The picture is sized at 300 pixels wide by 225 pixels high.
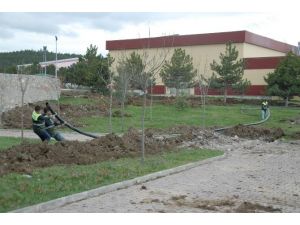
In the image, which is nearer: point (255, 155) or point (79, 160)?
point (79, 160)

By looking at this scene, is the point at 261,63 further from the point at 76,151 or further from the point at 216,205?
the point at 216,205

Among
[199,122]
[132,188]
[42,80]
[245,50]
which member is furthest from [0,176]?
[245,50]

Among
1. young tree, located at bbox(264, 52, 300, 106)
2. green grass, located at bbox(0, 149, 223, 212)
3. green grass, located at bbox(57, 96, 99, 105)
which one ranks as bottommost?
green grass, located at bbox(0, 149, 223, 212)

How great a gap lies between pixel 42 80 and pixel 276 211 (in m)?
26.5

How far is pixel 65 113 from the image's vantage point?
28.1m

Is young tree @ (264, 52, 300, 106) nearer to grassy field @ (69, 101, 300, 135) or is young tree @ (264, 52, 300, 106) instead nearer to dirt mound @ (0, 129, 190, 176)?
grassy field @ (69, 101, 300, 135)

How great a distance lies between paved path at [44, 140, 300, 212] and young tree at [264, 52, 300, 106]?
30.6 m

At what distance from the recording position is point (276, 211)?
7906 millimetres

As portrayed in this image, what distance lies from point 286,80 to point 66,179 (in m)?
37.8

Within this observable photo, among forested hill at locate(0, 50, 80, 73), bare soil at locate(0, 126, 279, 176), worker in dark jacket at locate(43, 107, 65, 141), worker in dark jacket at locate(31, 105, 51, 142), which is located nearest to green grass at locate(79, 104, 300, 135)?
bare soil at locate(0, 126, 279, 176)

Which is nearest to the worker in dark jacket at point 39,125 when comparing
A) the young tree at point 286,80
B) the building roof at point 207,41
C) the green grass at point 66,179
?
the green grass at point 66,179

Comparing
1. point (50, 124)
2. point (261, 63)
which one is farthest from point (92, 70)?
point (50, 124)

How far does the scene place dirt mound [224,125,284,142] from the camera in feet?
70.7
